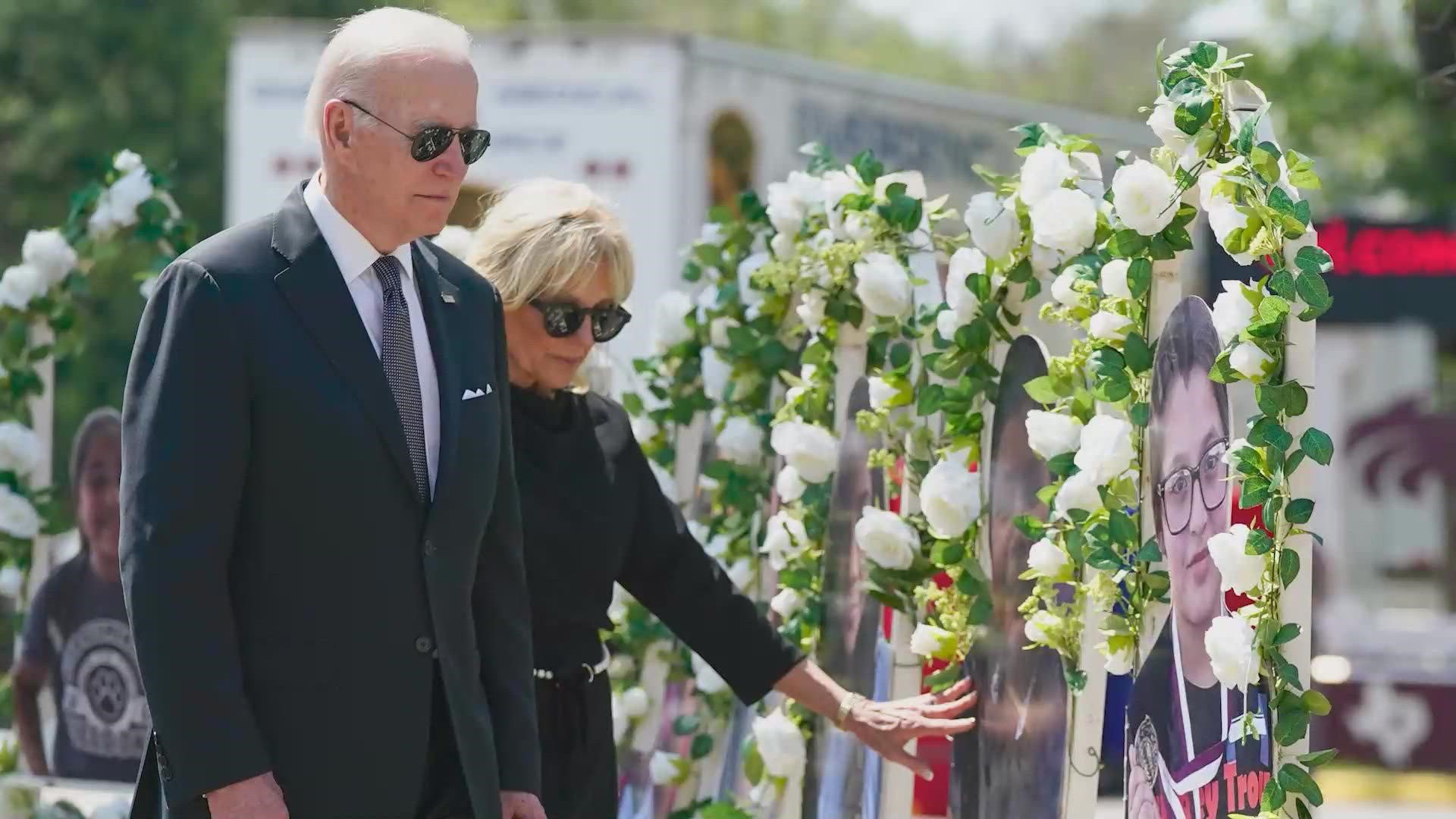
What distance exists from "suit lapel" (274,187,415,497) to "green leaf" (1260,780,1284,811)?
1.18m

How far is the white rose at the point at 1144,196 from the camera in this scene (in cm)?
316

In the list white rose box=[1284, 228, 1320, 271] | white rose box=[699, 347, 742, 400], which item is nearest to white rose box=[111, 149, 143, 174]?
white rose box=[699, 347, 742, 400]

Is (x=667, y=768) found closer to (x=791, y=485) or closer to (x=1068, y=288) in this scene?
(x=791, y=485)

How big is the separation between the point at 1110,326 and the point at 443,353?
101 cm

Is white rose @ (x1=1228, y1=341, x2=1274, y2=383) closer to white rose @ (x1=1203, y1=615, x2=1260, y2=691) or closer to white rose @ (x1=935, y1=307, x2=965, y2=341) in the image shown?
white rose @ (x1=1203, y1=615, x2=1260, y2=691)

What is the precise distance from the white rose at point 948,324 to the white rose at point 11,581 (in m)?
2.88

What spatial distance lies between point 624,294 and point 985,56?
6399 centimetres

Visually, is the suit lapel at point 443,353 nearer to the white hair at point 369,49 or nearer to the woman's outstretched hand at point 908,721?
the white hair at point 369,49

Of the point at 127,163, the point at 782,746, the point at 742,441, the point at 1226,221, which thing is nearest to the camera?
the point at 1226,221

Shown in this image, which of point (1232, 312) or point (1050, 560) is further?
point (1050, 560)

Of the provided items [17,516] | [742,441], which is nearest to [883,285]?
[742,441]

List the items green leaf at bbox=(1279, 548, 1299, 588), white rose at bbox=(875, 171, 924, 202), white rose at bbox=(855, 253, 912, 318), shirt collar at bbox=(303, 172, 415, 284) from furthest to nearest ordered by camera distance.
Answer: white rose at bbox=(875, 171, 924, 202) → white rose at bbox=(855, 253, 912, 318) → shirt collar at bbox=(303, 172, 415, 284) → green leaf at bbox=(1279, 548, 1299, 588)

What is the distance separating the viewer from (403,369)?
9.78ft

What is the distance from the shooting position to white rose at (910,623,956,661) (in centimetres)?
385
